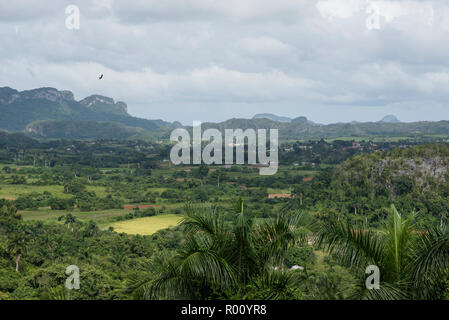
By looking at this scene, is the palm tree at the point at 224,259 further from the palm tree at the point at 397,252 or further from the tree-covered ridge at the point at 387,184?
the tree-covered ridge at the point at 387,184

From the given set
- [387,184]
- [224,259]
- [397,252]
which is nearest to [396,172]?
[387,184]

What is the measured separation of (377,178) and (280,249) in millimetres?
53322

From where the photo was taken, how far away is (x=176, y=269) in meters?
6.85

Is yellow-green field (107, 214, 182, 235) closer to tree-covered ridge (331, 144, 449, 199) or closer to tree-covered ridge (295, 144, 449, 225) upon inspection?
tree-covered ridge (295, 144, 449, 225)

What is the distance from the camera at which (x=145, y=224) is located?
52406 millimetres

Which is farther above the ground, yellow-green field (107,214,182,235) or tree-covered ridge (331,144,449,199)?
tree-covered ridge (331,144,449,199)

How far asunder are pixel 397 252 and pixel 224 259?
8.44 ft

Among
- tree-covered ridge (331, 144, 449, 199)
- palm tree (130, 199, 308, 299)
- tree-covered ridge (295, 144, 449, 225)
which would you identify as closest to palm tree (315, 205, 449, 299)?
palm tree (130, 199, 308, 299)

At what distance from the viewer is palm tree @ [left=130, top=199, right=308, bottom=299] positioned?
22.1 ft

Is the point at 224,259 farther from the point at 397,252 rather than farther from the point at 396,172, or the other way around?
the point at 396,172

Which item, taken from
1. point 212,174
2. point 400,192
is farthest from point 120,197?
point 400,192

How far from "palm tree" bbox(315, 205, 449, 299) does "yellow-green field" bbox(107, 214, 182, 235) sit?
40.6 metres

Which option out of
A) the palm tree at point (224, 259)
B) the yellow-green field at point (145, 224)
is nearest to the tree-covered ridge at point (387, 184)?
the yellow-green field at point (145, 224)
